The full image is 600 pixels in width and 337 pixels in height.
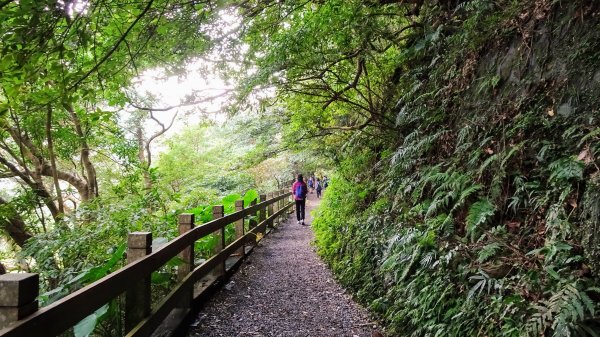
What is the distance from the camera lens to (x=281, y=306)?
5121 millimetres

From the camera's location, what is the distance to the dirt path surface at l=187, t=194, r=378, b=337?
14.1 ft

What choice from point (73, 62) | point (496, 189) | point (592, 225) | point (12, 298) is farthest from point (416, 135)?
point (12, 298)

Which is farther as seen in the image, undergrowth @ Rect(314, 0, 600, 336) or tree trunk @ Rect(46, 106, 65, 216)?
tree trunk @ Rect(46, 106, 65, 216)

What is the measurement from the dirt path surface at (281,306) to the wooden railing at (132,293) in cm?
34

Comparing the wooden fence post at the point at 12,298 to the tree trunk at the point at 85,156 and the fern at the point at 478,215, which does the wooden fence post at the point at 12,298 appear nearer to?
the fern at the point at 478,215

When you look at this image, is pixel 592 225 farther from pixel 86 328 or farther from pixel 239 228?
pixel 239 228

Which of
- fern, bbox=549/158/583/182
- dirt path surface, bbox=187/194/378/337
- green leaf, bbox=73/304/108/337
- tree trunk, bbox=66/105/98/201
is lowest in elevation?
dirt path surface, bbox=187/194/378/337

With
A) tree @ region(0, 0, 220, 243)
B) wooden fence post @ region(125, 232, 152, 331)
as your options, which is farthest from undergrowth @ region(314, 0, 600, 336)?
tree @ region(0, 0, 220, 243)

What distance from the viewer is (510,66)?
14.8 feet

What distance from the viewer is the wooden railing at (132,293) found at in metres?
1.66

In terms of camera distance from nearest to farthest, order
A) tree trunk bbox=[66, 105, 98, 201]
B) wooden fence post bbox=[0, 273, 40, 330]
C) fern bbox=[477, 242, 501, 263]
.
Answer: wooden fence post bbox=[0, 273, 40, 330], fern bbox=[477, 242, 501, 263], tree trunk bbox=[66, 105, 98, 201]

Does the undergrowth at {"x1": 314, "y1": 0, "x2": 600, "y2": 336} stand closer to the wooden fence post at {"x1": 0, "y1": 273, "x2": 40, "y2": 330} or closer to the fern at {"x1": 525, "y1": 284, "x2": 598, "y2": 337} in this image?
the fern at {"x1": 525, "y1": 284, "x2": 598, "y2": 337}

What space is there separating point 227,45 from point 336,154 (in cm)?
380

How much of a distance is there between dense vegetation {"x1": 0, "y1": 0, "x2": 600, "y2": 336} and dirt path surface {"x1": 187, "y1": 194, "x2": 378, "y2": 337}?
37cm
